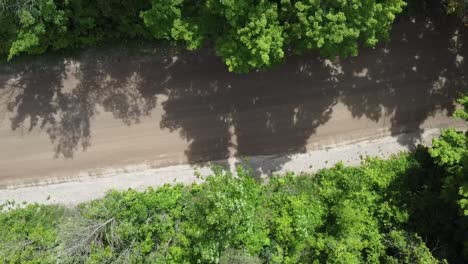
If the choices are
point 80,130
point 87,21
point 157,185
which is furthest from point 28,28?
point 157,185

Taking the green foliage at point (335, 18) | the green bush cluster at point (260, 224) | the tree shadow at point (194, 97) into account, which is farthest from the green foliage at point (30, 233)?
the green foliage at point (335, 18)

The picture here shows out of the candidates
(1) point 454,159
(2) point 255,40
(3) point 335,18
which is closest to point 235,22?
(2) point 255,40

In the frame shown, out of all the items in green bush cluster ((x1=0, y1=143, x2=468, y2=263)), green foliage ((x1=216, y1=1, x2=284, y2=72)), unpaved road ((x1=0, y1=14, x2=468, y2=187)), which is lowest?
green bush cluster ((x1=0, y1=143, x2=468, y2=263))

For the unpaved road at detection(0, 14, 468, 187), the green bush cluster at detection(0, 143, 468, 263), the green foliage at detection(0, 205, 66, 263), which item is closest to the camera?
the green bush cluster at detection(0, 143, 468, 263)

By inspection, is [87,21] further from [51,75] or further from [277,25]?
[277,25]

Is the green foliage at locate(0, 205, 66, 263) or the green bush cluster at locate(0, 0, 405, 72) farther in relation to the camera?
the green foliage at locate(0, 205, 66, 263)

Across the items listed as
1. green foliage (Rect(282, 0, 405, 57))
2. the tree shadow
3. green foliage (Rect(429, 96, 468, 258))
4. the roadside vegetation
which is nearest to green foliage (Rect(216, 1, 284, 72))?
green foliage (Rect(282, 0, 405, 57))

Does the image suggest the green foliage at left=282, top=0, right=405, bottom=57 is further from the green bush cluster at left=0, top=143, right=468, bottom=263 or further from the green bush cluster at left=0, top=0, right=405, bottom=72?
the green bush cluster at left=0, top=143, right=468, bottom=263

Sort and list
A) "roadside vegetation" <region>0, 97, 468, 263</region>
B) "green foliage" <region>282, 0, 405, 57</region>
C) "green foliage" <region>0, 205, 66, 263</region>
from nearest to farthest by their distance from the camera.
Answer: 1. "green foliage" <region>282, 0, 405, 57</region>
2. "roadside vegetation" <region>0, 97, 468, 263</region>
3. "green foliage" <region>0, 205, 66, 263</region>
